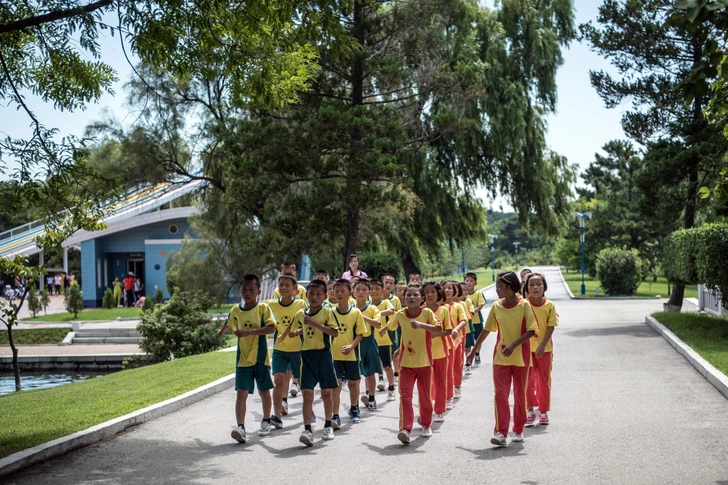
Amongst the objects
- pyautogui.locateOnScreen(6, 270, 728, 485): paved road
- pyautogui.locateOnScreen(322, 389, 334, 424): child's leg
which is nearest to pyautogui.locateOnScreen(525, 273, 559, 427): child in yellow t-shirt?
pyautogui.locateOnScreen(6, 270, 728, 485): paved road

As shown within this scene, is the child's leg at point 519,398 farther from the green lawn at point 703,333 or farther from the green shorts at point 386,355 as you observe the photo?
the green lawn at point 703,333

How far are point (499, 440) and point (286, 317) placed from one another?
9.39ft

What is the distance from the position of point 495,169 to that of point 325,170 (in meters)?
13.3

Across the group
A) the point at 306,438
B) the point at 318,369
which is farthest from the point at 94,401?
the point at 306,438

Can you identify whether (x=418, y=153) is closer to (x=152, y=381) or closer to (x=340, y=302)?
(x=152, y=381)

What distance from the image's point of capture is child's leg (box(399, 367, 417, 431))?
28.2 feet

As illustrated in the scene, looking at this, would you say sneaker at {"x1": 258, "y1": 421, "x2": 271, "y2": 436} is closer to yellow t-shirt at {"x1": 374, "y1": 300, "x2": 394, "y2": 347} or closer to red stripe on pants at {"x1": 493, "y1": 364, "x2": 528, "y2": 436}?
red stripe on pants at {"x1": 493, "y1": 364, "x2": 528, "y2": 436}

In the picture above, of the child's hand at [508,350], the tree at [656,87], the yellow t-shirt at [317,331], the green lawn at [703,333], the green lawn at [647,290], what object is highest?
the tree at [656,87]

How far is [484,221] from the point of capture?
1414 inches

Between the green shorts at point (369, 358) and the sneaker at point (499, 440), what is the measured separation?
3.00 metres

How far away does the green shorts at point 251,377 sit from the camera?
898 centimetres

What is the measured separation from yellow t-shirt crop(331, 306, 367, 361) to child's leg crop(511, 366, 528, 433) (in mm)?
1895

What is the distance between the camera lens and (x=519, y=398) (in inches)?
334

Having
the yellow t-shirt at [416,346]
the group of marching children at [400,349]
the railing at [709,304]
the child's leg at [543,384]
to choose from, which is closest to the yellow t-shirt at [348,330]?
the group of marching children at [400,349]
